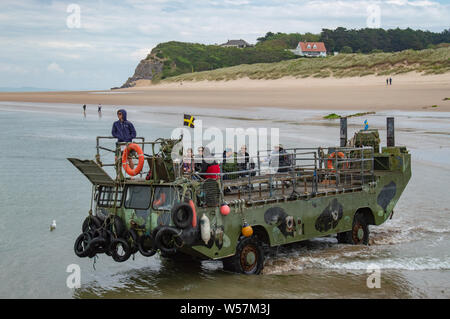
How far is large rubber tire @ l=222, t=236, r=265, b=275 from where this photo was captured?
11.2 metres

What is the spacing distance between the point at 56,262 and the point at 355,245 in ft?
20.3

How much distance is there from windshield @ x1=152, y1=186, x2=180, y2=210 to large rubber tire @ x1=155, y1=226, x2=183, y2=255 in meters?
0.41

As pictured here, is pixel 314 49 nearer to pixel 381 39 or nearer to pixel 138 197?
pixel 381 39

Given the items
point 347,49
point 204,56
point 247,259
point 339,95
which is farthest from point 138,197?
point 204,56

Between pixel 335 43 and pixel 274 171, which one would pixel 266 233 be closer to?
pixel 274 171

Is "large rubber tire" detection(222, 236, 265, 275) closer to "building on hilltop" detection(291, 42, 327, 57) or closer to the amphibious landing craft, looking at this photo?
the amphibious landing craft

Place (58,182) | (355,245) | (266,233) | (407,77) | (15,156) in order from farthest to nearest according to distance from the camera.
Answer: (407,77), (15,156), (58,182), (355,245), (266,233)

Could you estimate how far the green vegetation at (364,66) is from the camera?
186ft

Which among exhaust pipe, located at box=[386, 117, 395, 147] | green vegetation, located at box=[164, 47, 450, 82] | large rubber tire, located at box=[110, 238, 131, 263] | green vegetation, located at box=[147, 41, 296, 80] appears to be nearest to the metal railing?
exhaust pipe, located at box=[386, 117, 395, 147]

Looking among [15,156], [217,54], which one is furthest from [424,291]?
[217,54]

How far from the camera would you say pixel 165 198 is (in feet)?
34.4

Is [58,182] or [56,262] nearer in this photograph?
[56,262]

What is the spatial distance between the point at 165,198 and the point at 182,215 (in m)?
0.51

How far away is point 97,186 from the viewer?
36.8 ft
